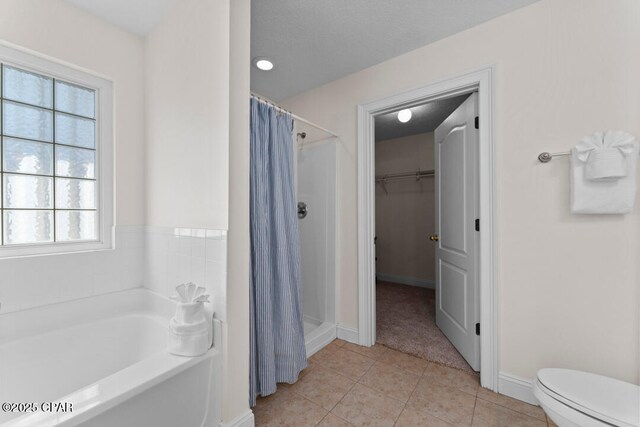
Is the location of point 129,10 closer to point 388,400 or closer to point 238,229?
point 238,229

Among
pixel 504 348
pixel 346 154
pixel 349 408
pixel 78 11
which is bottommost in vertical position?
pixel 349 408

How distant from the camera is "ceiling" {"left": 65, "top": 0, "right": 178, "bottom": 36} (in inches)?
62.9

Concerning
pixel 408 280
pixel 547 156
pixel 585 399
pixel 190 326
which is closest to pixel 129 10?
pixel 190 326

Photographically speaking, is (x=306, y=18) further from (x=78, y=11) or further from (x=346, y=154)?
(x=78, y=11)

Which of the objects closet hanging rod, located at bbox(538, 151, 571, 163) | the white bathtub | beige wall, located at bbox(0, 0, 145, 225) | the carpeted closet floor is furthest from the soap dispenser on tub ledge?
closet hanging rod, located at bbox(538, 151, 571, 163)

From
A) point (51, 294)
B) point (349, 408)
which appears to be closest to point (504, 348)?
point (349, 408)

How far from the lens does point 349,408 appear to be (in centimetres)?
155

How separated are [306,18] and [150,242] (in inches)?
71.1

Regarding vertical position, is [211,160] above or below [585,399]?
above

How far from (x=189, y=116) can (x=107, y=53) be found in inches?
32.9

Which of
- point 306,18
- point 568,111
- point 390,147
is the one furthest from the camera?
point 390,147

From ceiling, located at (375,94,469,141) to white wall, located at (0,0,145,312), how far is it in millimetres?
2306

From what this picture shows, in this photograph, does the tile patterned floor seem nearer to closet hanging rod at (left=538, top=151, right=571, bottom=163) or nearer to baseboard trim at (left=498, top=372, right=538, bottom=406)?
baseboard trim at (left=498, top=372, right=538, bottom=406)

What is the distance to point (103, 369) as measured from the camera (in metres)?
1.53
